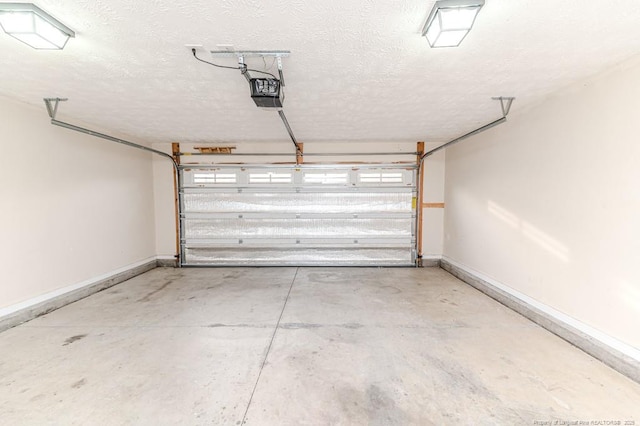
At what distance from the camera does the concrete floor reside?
147cm

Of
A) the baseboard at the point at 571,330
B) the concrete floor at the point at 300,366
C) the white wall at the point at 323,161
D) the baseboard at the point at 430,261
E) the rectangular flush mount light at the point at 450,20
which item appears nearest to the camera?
the rectangular flush mount light at the point at 450,20

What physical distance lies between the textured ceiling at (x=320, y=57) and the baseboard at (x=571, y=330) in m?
1.99

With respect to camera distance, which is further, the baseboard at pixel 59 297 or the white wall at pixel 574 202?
the baseboard at pixel 59 297

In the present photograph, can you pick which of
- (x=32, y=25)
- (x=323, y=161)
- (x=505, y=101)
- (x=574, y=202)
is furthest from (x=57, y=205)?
(x=574, y=202)

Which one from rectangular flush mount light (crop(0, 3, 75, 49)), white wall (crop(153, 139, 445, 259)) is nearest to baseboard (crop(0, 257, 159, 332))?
white wall (crop(153, 139, 445, 259))

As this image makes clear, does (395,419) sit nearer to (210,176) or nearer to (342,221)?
(342,221)

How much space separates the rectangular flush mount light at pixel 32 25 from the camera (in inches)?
49.3

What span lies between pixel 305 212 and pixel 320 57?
10.1 feet

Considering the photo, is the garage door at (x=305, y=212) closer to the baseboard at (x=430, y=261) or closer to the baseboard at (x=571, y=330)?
the baseboard at (x=430, y=261)

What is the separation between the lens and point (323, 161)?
4539mm

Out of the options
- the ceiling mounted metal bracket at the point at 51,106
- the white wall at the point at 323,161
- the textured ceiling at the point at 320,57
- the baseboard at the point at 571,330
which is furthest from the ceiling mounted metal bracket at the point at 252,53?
the baseboard at the point at 571,330

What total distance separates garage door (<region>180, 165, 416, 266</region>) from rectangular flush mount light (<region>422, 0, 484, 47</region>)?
10.2 ft

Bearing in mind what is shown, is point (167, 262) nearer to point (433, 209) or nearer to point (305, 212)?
point (305, 212)

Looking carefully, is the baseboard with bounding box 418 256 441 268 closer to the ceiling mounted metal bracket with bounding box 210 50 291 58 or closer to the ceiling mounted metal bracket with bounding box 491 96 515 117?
the ceiling mounted metal bracket with bounding box 491 96 515 117
